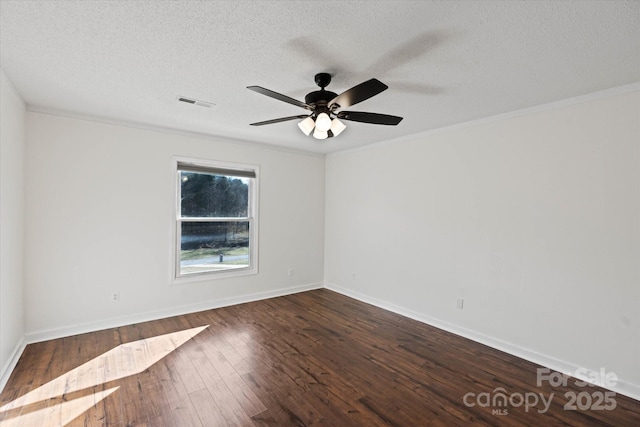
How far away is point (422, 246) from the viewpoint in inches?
160

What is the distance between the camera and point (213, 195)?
14.8 ft

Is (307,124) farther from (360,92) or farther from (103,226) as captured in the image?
(103,226)

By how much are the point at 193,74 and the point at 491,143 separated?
307 cm

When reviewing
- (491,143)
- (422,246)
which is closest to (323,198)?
(422,246)

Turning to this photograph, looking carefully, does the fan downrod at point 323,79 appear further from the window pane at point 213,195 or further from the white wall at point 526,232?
the window pane at point 213,195

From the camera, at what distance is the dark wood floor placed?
2.15m

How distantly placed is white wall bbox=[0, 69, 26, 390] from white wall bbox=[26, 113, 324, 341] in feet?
0.55

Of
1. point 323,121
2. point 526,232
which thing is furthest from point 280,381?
point 526,232

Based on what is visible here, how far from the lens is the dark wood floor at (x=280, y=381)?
2146 mm

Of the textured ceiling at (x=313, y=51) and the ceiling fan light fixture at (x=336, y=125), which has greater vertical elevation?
the textured ceiling at (x=313, y=51)

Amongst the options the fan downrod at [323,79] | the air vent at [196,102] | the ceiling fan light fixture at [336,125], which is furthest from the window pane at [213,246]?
the fan downrod at [323,79]

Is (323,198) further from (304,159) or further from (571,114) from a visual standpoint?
(571,114)

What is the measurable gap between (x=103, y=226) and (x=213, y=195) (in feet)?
4.63

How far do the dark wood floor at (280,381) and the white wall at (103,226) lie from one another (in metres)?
0.34
